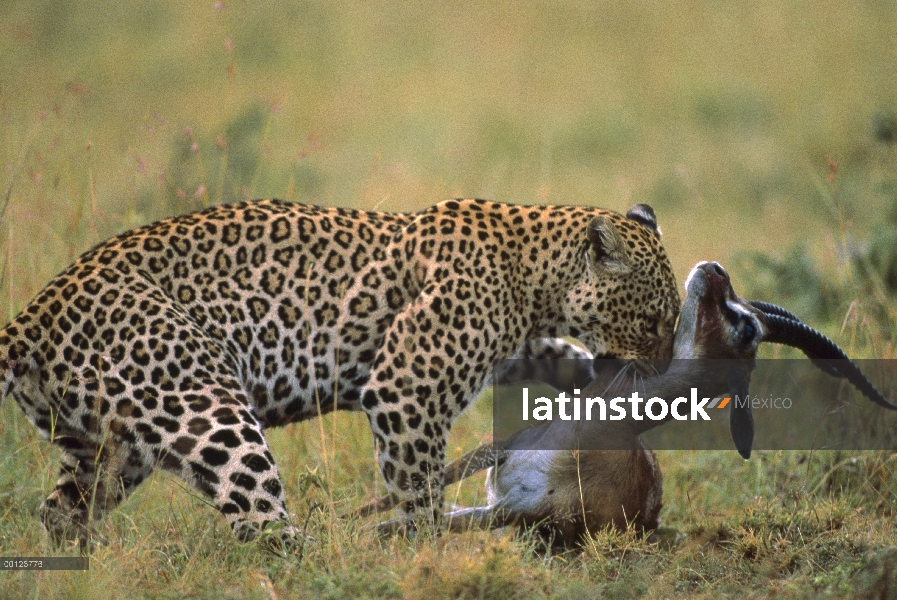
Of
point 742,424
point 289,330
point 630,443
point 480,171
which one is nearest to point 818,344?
point 742,424

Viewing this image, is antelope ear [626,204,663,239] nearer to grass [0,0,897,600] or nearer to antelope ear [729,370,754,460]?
antelope ear [729,370,754,460]

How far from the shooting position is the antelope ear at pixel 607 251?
616 cm

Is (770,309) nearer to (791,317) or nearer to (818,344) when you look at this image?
(791,317)

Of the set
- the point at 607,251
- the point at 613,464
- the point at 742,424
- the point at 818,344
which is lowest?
the point at 613,464

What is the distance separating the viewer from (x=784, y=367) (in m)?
8.31

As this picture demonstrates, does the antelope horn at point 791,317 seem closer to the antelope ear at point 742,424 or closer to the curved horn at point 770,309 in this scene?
the curved horn at point 770,309

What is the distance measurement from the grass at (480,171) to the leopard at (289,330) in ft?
1.04

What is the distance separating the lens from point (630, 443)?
20.7 ft


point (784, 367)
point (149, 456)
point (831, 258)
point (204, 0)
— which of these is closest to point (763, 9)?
point (204, 0)

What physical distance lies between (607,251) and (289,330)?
160 cm

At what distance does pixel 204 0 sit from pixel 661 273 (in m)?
16.3

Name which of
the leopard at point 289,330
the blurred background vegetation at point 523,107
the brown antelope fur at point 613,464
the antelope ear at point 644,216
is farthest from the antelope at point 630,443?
the blurred background vegetation at point 523,107

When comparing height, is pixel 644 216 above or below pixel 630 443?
above

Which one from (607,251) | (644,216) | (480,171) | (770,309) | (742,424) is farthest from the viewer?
(480,171)
